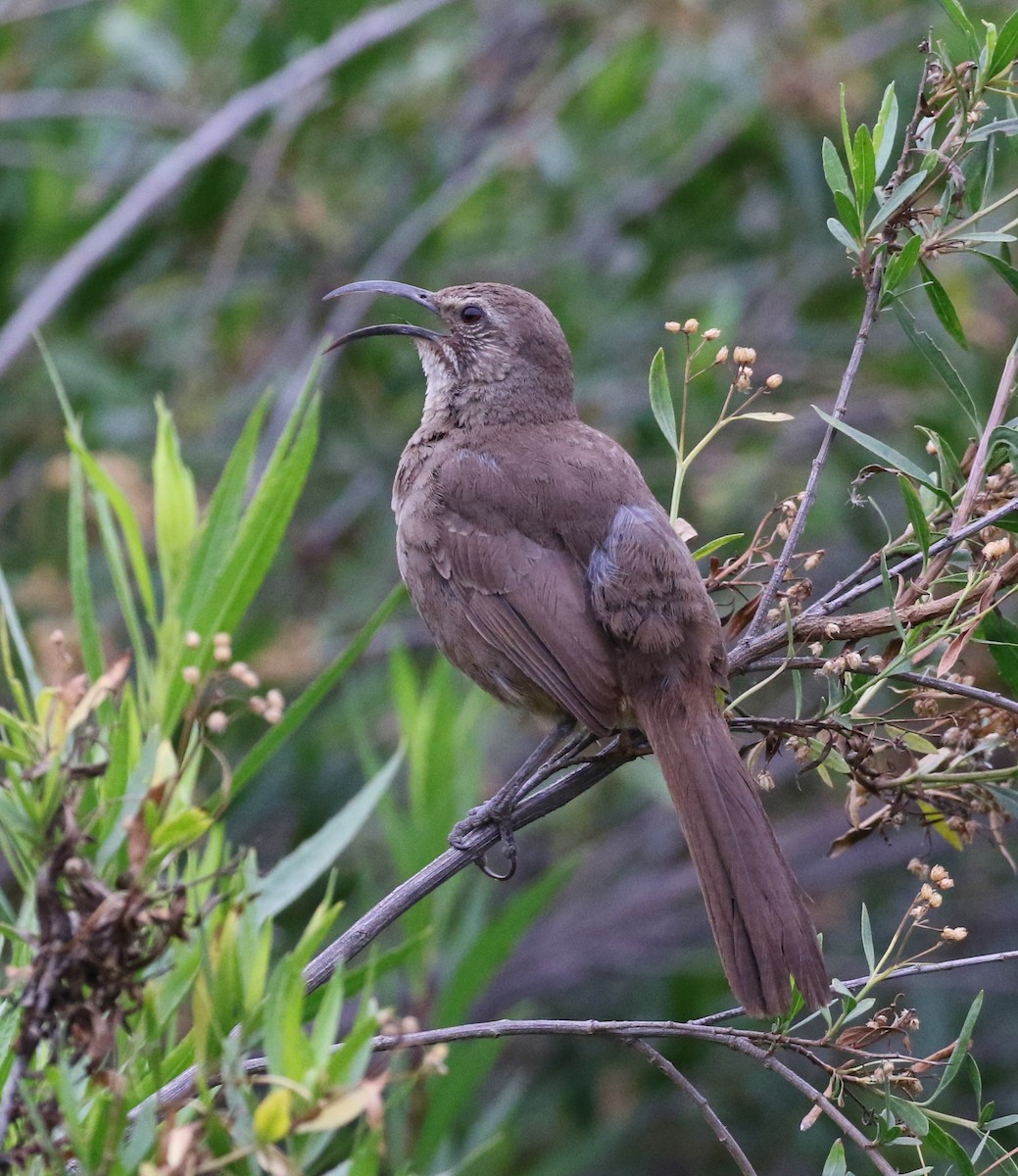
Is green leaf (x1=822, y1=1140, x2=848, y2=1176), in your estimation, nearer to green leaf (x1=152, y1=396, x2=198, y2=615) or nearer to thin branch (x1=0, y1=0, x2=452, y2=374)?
green leaf (x1=152, y1=396, x2=198, y2=615)

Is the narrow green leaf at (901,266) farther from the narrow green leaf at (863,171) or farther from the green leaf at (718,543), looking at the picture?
the green leaf at (718,543)

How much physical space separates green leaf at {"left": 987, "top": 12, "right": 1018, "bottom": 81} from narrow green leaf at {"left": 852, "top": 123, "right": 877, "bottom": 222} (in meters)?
0.24

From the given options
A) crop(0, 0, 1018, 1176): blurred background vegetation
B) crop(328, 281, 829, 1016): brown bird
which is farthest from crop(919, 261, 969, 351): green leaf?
crop(0, 0, 1018, 1176): blurred background vegetation

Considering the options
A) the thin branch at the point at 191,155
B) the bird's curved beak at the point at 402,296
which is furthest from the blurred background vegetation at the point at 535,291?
the bird's curved beak at the point at 402,296

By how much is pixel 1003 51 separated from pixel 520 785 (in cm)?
192

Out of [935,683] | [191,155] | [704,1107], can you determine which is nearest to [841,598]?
[935,683]

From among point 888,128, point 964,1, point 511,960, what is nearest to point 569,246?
point 964,1

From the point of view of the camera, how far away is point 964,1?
6.39 meters

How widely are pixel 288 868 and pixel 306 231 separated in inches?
174

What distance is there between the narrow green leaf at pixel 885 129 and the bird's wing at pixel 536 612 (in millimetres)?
1324

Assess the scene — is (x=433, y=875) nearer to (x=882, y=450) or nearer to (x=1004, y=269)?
(x=882, y=450)

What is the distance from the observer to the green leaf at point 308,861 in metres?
2.49

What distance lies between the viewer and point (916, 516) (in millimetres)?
2543

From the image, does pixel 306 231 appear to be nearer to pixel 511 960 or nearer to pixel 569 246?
pixel 569 246
